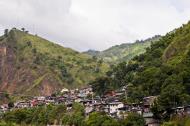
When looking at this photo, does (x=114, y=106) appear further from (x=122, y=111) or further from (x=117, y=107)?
(x=122, y=111)

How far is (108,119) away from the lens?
87.6 m

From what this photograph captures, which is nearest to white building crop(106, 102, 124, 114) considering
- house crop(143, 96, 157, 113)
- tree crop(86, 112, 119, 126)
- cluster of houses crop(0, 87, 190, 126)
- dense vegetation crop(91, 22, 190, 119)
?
cluster of houses crop(0, 87, 190, 126)

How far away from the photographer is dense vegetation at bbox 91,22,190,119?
3194 inches

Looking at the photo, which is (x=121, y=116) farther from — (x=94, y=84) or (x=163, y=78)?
(x=94, y=84)

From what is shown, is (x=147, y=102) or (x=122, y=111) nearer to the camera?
(x=147, y=102)

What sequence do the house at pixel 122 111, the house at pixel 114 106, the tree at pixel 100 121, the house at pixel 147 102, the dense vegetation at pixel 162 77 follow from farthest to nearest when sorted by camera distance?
the house at pixel 114 106
the house at pixel 122 111
the house at pixel 147 102
the tree at pixel 100 121
the dense vegetation at pixel 162 77

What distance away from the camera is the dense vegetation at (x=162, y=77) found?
8112cm

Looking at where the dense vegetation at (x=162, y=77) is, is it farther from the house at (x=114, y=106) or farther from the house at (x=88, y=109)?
the house at (x=88, y=109)

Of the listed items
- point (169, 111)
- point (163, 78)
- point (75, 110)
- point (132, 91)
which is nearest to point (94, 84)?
point (75, 110)

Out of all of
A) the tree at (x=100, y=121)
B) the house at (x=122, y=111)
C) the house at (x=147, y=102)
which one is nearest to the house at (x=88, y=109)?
the house at (x=122, y=111)

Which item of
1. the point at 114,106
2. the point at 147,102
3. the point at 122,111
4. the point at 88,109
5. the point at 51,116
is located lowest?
the point at 51,116

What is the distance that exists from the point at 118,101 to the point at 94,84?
2393 cm

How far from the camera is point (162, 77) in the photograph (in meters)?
92.4

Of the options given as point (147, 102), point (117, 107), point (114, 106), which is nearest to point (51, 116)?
point (114, 106)
